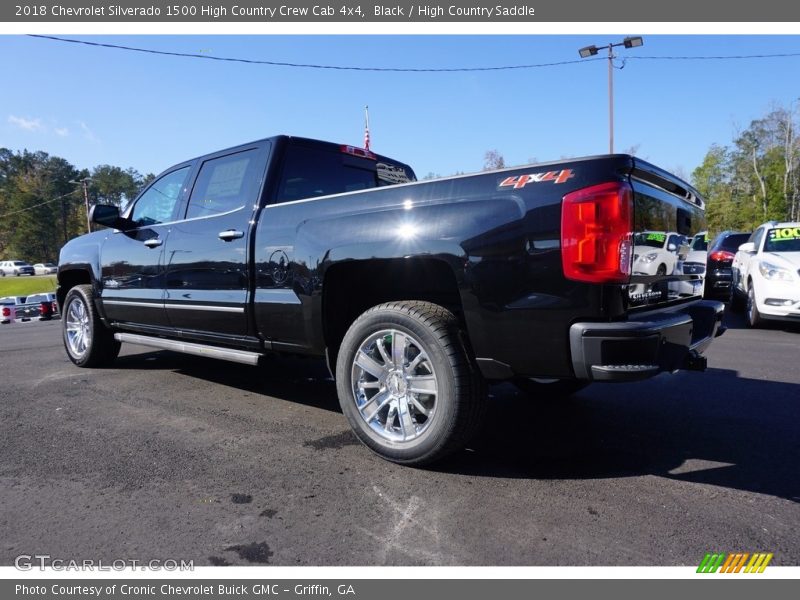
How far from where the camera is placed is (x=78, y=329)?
19.2ft

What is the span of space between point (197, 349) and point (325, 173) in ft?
5.74

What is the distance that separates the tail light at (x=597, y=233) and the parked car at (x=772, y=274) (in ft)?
21.7

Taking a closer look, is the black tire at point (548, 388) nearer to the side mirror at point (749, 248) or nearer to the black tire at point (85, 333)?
the black tire at point (85, 333)

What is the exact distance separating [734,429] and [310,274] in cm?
296

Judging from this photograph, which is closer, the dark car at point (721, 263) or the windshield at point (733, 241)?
the dark car at point (721, 263)

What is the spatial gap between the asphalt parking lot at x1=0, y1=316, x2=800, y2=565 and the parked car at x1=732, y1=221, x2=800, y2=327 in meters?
3.37

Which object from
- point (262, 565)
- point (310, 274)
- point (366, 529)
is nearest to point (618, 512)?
point (366, 529)

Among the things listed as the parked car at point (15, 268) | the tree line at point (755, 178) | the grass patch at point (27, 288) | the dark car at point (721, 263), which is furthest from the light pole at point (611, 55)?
the parked car at point (15, 268)

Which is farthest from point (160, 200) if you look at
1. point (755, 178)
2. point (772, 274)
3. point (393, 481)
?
point (755, 178)

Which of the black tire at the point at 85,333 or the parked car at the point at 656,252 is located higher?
the parked car at the point at 656,252

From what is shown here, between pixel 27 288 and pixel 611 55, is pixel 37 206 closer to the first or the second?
pixel 27 288

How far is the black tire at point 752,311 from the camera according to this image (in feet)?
25.8

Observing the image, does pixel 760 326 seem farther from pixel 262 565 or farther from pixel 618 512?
pixel 262 565

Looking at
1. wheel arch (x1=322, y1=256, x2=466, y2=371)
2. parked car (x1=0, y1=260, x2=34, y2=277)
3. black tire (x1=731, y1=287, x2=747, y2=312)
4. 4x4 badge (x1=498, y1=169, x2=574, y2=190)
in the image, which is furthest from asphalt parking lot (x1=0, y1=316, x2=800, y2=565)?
parked car (x1=0, y1=260, x2=34, y2=277)
